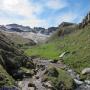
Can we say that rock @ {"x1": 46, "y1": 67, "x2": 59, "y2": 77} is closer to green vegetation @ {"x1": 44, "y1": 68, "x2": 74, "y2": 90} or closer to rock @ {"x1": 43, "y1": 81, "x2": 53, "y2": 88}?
green vegetation @ {"x1": 44, "y1": 68, "x2": 74, "y2": 90}

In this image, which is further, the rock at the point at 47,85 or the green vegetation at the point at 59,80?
the green vegetation at the point at 59,80

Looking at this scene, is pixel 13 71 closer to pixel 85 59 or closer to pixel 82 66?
pixel 82 66

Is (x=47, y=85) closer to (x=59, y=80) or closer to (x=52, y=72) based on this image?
(x=59, y=80)

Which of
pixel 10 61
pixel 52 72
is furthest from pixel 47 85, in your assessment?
pixel 10 61

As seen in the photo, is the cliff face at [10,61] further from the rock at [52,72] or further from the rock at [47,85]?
the rock at [47,85]

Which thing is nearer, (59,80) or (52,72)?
(59,80)

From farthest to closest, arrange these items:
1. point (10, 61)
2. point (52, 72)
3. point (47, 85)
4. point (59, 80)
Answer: point (10, 61) < point (52, 72) < point (59, 80) < point (47, 85)

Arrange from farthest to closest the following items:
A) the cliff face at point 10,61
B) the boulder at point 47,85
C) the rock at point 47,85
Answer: the cliff face at point 10,61, the rock at point 47,85, the boulder at point 47,85

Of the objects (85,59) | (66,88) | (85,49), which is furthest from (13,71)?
(85,49)

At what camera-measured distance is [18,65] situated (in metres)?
76.1

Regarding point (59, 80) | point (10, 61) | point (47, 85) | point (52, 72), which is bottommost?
point (47, 85)

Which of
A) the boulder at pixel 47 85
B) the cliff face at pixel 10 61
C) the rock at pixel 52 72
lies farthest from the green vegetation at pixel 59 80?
the cliff face at pixel 10 61

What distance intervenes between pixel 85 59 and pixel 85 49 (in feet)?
59.1

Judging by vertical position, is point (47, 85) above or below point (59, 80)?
below
